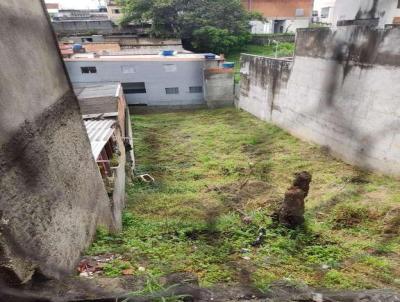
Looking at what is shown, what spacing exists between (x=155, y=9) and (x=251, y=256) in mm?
23127

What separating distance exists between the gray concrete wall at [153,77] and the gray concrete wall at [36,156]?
14380mm

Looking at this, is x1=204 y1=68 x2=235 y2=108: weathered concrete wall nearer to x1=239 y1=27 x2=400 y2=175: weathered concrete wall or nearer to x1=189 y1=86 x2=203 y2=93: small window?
x1=189 y1=86 x2=203 y2=93: small window

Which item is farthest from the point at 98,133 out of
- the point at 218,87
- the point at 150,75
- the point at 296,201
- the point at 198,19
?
the point at 198,19

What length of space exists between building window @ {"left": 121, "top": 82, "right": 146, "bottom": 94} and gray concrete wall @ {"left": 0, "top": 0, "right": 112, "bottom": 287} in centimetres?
1448

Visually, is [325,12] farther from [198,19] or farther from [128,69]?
[128,69]

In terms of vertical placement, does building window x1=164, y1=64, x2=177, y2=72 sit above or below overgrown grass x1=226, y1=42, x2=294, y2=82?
above

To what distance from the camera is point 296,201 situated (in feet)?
18.9

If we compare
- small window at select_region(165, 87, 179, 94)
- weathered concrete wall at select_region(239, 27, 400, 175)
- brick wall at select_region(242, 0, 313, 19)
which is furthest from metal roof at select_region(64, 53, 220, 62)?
brick wall at select_region(242, 0, 313, 19)

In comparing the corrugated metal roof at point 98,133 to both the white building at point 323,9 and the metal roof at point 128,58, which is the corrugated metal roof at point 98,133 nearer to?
the metal roof at point 128,58

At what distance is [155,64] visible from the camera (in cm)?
1778

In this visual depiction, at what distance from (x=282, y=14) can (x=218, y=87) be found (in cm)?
2321

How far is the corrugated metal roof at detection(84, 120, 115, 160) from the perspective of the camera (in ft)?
23.7

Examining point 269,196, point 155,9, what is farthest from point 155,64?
point 269,196

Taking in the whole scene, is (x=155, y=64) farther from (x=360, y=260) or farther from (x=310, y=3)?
(x=310, y=3)
